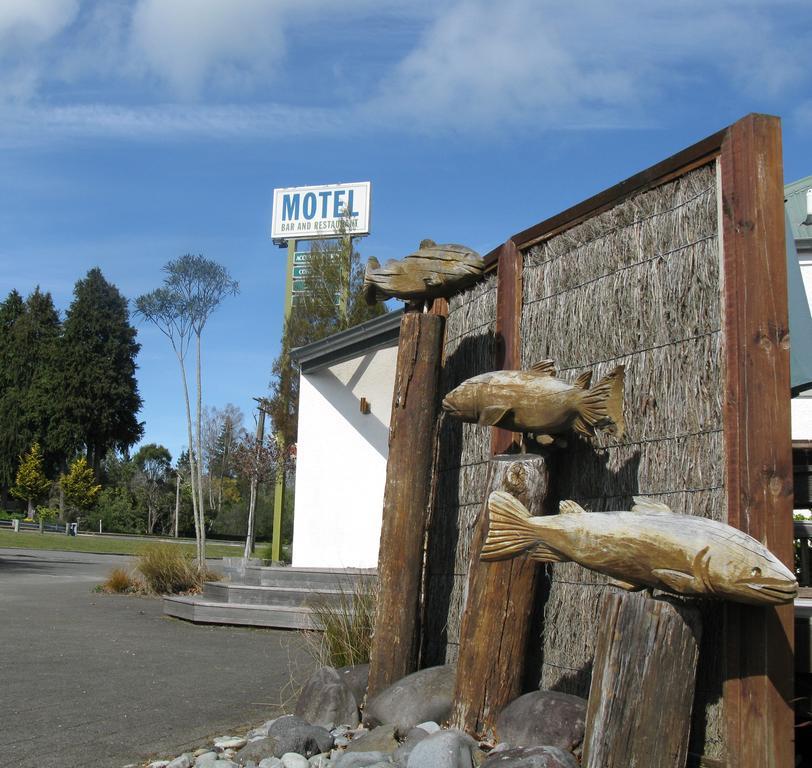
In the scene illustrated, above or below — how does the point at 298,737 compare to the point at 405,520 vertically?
below

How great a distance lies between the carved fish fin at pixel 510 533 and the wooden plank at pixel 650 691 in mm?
444

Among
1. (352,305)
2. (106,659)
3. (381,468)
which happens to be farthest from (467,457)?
(352,305)

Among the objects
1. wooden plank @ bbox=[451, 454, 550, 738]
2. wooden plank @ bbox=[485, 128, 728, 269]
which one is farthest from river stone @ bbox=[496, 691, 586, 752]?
wooden plank @ bbox=[485, 128, 728, 269]

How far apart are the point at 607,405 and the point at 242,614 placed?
7.11m

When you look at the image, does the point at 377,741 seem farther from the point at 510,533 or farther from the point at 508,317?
the point at 508,317

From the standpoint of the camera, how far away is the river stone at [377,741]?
168 inches

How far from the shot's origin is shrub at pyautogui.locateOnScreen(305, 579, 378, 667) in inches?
224

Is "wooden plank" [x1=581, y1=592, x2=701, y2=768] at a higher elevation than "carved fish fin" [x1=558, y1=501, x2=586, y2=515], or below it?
below

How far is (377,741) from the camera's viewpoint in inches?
170

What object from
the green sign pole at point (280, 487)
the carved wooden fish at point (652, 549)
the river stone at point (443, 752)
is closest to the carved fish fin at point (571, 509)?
the carved wooden fish at point (652, 549)

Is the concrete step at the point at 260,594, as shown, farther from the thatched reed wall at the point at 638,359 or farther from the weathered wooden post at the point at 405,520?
the thatched reed wall at the point at 638,359

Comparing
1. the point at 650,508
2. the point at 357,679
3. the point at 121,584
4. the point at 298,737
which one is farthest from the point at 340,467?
the point at 650,508

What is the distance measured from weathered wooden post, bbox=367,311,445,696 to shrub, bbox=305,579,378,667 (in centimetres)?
42

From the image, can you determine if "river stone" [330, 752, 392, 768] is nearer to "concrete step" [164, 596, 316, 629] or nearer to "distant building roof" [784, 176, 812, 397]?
"distant building roof" [784, 176, 812, 397]
